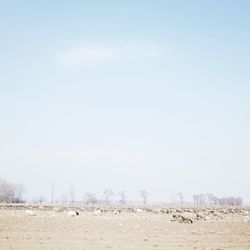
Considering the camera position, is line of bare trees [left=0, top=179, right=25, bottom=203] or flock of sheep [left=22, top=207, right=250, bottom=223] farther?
line of bare trees [left=0, top=179, right=25, bottom=203]

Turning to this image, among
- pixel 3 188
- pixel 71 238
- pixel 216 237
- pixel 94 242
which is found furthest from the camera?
pixel 3 188

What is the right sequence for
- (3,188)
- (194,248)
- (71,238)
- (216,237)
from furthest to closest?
1. (3,188)
2. (216,237)
3. (71,238)
4. (194,248)

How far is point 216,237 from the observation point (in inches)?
938

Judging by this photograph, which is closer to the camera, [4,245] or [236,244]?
[4,245]

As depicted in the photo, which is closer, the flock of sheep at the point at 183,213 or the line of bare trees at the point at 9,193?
the flock of sheep at the point at 183,213

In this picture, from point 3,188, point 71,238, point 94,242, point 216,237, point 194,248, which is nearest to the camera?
point 194,248

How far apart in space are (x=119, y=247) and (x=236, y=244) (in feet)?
21.8

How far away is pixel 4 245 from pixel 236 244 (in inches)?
473

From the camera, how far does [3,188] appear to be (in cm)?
18012

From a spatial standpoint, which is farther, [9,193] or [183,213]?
[9,193]

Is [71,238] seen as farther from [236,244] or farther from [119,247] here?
[236,244]

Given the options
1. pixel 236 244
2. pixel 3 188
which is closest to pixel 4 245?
pixel 236 244

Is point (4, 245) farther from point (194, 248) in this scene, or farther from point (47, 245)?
point (194, 248)

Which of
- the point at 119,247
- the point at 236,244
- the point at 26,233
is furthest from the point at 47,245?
the point at 236,244
